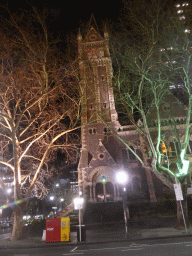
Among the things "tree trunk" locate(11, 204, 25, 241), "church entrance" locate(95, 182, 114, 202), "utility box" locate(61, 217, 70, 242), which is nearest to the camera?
"utility box" locate(61, 217, 70, 242)

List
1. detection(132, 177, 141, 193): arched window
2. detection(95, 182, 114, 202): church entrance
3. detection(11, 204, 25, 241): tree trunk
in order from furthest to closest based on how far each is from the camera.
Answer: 1. detection(95, 182, 114, 202): church entrance
2. detection(132, 177, 141, 193): arched window
3. detection(11, 204, 25, 241): tree trunk

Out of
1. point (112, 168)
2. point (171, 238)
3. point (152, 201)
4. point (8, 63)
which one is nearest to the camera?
point (171, 238)

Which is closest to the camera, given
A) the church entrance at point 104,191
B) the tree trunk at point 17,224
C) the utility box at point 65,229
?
the utility box at point 65,229

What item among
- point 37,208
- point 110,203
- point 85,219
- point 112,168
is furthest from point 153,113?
point 37,208

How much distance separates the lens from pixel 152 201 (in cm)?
2923

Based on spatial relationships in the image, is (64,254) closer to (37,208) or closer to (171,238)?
(171,238)

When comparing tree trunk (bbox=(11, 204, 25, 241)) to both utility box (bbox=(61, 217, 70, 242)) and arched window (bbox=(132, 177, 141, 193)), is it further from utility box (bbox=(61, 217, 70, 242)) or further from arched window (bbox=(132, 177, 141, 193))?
arched window (bbox=(132, 177, 141, 193))

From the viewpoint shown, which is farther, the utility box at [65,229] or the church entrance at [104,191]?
the church entrance at [104,191]

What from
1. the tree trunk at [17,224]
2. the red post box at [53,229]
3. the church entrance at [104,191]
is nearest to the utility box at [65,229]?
the red post box at [53,229]

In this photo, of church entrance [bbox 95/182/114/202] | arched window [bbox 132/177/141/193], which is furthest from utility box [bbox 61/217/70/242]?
arched window [bbox 132/177/141/193]

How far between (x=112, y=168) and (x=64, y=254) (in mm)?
23478

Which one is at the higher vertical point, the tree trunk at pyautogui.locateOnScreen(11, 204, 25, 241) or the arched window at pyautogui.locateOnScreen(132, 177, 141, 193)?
the arched window at pyautogui.locateOnScreen(132, 177, 141, 193)

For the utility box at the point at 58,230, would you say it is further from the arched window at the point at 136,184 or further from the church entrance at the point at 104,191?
the arched window at the point at 136,184

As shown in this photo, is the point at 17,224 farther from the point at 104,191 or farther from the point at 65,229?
the point at 104,191
